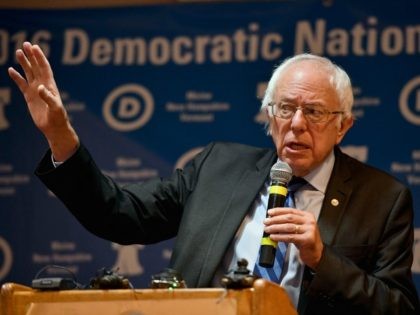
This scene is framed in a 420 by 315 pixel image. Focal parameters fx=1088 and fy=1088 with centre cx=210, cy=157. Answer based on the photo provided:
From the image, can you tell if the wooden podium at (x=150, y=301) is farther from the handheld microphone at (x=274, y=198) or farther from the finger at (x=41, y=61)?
the finger at (x=41, y=61)

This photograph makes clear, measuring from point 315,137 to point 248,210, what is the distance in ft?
1.13

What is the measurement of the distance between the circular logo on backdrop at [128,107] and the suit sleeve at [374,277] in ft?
5.42

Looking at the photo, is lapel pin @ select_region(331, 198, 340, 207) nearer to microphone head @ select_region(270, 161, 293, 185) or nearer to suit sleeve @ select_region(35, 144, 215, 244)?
microphone head @ select_region(270, 161, 293, 185)

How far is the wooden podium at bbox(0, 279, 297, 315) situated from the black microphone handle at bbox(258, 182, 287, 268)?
37 cm

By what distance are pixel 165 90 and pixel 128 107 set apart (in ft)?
0.61

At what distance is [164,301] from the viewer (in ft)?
8.90

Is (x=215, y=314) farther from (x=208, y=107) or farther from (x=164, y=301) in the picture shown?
(x=208, y=107)

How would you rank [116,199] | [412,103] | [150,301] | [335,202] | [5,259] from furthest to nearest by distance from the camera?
1. [5,259]
2. [412,103]
3. [116,199]
4. [335,202]
5. [150,301]

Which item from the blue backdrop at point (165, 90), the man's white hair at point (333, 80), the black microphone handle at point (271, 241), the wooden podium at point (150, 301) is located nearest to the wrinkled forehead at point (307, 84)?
the man's white hair at point (333, 80)

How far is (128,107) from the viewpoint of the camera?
5.00 metres

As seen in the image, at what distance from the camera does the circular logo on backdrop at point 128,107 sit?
16.4 feet

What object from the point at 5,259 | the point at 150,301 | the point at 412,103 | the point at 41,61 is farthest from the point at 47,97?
the point at 412,103

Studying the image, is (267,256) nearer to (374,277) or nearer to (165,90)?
(374,277)

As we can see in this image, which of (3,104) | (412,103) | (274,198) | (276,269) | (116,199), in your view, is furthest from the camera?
(3,104)
